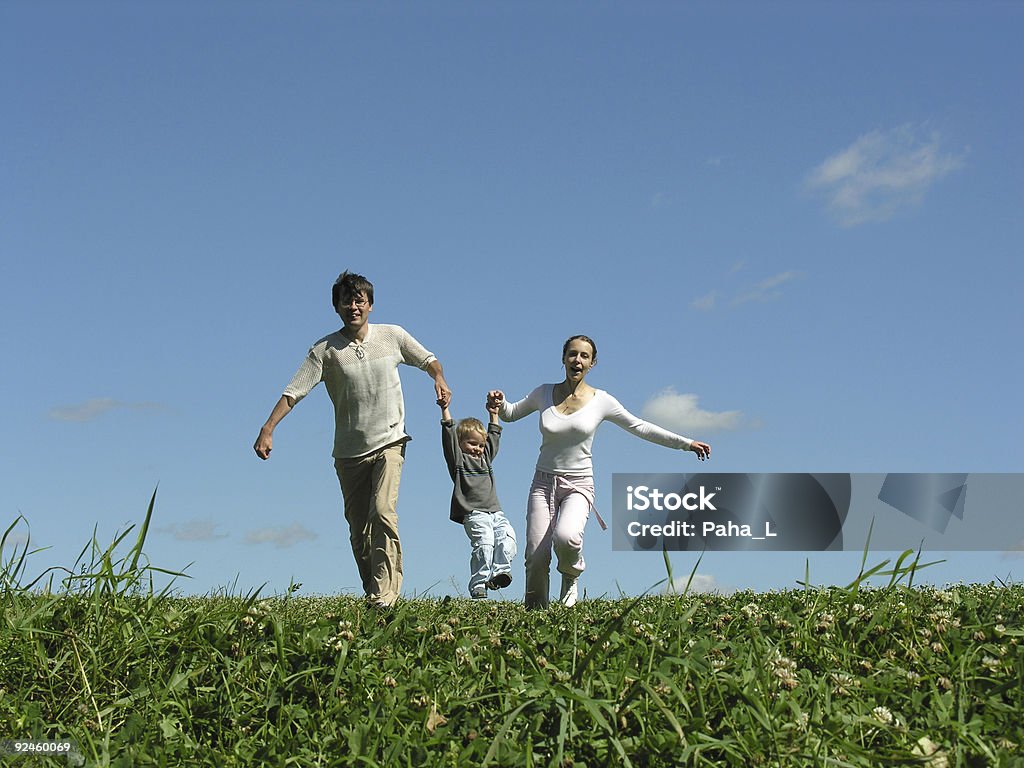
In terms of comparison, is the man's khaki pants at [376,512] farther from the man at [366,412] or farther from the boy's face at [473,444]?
the boy's face at [473,444]

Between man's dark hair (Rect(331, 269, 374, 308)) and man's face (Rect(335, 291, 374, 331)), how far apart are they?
2cm

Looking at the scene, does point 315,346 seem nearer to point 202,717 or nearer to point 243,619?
point 243,619

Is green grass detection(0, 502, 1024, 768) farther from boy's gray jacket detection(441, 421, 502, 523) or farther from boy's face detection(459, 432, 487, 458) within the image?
boy's face detection(459, 432, 487, 458)

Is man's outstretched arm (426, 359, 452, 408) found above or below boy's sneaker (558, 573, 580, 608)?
above

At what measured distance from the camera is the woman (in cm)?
968

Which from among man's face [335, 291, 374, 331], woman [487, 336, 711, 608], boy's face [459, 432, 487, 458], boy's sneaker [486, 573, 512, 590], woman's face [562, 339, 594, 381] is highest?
man's face [335, 291, 374, 331]

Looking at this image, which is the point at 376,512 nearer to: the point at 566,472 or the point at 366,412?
the point at 366,412

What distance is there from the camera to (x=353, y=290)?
33.1 ft

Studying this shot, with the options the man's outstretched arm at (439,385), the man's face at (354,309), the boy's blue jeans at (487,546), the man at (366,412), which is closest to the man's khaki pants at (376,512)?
the man at (366,412)

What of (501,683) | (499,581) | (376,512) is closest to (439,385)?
(376,512)

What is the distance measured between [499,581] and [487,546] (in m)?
0.68

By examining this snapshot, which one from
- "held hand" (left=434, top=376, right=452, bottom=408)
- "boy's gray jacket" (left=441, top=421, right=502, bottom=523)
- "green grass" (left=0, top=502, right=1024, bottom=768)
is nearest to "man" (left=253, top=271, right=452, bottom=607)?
"held hand" (left=434, top=376, right=452, bottom=408)

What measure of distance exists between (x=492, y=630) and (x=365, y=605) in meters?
4.46

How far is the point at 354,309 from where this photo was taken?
1005 centimetres
